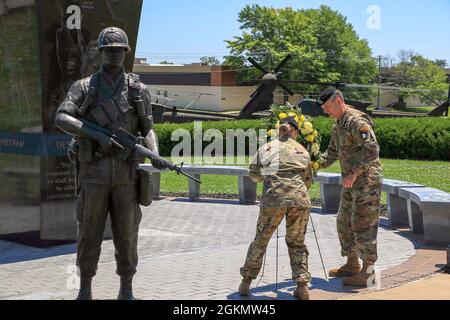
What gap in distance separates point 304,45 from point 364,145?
226 ft

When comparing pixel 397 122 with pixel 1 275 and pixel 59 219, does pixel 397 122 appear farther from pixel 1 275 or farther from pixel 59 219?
pixel 1 275

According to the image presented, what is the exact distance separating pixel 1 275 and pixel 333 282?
3.72m

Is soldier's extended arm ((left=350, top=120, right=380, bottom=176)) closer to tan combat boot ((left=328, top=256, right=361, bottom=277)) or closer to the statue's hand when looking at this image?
tan combat boot ((left=328, top=256, right=361, bottom=277))

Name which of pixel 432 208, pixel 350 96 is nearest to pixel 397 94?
pixel 350 96

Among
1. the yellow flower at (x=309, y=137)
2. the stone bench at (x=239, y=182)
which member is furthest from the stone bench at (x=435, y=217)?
the stone bench at (x=239, y=182)

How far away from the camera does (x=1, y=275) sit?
7789mm

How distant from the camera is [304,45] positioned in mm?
74500

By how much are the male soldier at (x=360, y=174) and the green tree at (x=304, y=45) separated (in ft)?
215

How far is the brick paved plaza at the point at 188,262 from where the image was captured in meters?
7.00

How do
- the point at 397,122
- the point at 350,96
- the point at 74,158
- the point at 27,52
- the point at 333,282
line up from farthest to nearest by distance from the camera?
the point at 350,96 → the point at 397,122 → the point at 27,52 → the point at 333,282 → the point at 74,158

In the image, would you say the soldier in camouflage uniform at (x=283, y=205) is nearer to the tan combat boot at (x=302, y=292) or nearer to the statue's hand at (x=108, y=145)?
the tan combat boot at (x=302, y=292)

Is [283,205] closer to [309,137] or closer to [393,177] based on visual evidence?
[309,137]

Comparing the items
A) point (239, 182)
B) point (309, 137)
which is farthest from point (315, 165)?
point (239, 182)

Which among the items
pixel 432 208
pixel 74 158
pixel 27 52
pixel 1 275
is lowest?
pixel 1 275
